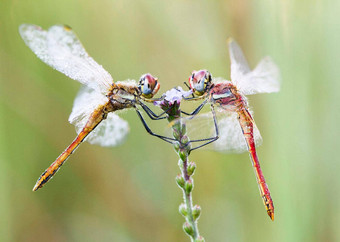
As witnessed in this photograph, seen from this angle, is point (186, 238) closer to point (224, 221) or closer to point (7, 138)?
point (224, 221)

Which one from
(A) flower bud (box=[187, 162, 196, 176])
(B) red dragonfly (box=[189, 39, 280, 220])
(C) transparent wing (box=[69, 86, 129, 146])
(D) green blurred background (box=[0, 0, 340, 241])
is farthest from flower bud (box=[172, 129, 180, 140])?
(D) green blurred background (box=[0, 0, 340, 241])

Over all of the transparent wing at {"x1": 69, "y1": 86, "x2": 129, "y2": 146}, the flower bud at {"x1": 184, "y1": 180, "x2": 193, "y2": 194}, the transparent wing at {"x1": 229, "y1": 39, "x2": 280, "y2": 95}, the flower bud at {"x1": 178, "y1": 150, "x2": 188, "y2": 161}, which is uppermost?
the transparent wing at {"x1": 229, "y1": 39, "x2": 280, "y2": 95}

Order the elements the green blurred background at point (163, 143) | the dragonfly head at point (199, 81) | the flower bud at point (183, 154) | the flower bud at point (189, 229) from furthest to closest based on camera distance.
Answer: the green blurred background at point (163, 143)
the dragonfly head at point (199, 81)
the flower bud at point (183, 154)
the flower bud at point (189, 229)

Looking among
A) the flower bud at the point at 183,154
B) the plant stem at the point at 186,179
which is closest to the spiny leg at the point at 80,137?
the plant stem at the point at 186,179

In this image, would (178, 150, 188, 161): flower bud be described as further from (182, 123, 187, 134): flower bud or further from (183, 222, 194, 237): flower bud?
(183, 222, 194, 237): flower bud

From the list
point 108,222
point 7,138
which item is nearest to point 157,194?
point 108,222

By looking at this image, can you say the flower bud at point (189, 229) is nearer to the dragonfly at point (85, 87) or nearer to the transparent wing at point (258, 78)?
the dragonfly at point (85, 87)
